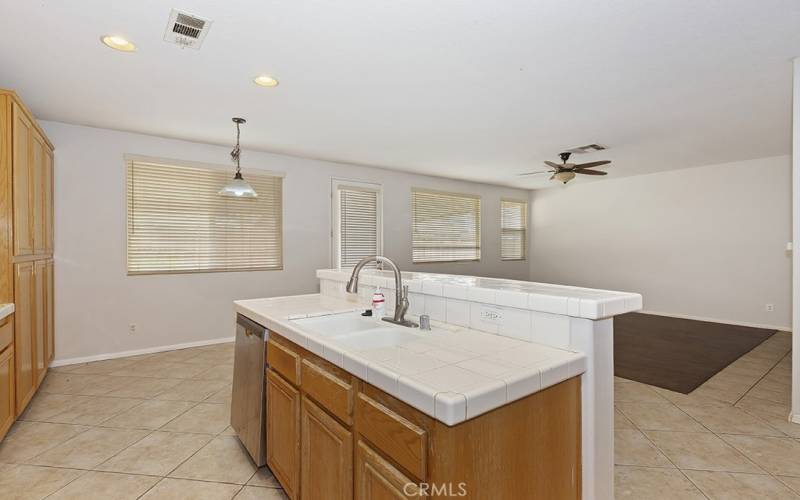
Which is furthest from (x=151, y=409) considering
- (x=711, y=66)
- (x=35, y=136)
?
(x=711, y=66)

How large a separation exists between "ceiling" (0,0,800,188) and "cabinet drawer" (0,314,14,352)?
5.66 ft

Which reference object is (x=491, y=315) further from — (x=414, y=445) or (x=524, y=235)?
(x=524, y=235)

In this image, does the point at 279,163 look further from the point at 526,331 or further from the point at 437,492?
the point at 437,492

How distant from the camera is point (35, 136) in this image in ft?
10.5

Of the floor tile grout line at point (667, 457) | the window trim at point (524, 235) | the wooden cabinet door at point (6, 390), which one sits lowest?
the floor tile grout line at point (667, 457)

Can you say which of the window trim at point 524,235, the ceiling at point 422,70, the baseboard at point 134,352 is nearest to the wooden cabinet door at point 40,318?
the baseboard at point 134,352

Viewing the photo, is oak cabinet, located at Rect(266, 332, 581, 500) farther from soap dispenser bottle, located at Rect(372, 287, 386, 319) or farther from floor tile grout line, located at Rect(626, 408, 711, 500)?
floor tile grout line, located at Rect(626, 408, 711, 500)

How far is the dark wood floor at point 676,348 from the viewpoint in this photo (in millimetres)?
A: 3746

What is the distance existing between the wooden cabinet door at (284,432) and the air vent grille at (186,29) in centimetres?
197

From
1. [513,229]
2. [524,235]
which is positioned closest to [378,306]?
[513,229]

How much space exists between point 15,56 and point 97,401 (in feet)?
8.36

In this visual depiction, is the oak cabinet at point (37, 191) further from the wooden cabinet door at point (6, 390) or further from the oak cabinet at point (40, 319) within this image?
the wooden cabinet door at point (6, 390)

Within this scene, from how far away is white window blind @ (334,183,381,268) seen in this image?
232 inches

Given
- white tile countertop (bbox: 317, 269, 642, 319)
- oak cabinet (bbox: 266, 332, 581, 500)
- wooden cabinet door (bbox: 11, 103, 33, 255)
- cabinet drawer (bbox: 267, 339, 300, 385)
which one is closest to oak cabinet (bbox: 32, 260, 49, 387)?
wooden cabinet door (bbox: 11, 103, 33, 255)
